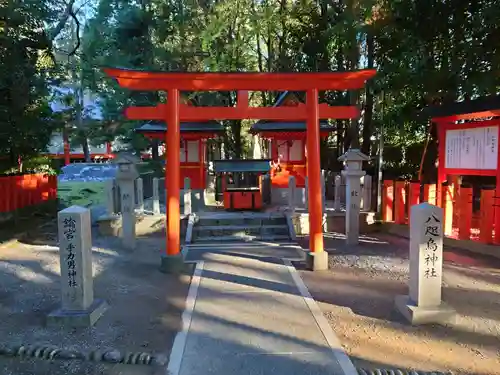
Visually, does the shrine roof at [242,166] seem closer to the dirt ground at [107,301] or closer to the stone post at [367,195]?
the stone post at [367,195]

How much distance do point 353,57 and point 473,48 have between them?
6.04 metres

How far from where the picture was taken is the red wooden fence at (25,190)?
12.8 meters

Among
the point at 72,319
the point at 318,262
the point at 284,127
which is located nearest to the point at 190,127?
the point at 284,127

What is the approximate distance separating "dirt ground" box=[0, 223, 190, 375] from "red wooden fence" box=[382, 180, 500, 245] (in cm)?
583

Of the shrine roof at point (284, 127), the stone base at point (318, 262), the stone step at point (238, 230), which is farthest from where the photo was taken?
the shrine roof at point (284, 127)

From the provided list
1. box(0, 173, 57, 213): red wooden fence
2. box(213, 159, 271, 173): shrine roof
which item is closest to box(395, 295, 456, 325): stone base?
box(213, 159, 271, 173): shrine roof

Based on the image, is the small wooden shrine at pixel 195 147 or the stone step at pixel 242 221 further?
the small wooden shrine at pixel 195 147

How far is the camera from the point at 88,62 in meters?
19.5

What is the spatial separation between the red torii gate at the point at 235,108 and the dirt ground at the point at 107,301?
3.33ft

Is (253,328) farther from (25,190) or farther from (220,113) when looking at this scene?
(25,190)

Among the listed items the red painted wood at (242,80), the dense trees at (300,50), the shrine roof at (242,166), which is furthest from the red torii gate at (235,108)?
the shrine roof at (242,166)

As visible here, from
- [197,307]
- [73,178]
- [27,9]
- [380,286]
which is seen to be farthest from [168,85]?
[73,178]

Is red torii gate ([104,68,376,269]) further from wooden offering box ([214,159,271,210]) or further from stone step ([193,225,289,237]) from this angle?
wooden offering box ([214,159,271,210])

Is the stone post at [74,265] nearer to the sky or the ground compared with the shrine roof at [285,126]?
nearer to the ground
